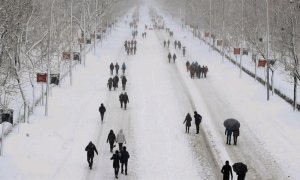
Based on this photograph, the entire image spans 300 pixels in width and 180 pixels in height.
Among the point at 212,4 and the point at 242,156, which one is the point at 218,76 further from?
the point at 212,4

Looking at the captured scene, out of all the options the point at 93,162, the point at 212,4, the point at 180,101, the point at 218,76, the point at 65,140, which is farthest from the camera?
the point at 212,4

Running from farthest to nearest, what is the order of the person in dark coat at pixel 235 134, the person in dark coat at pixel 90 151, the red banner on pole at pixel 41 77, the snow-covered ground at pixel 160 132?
the red banner on pole at pixel 41 77 < the person in dark coat at pixel 235 134 < the snow-covered ground at pixel 160 132 < the person in dark coat at pixel 90 151

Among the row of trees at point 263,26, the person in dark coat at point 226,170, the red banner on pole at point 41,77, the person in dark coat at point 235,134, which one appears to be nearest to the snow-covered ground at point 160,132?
the person in dark coat at point 235,134

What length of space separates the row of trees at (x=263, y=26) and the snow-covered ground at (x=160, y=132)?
3380 mm

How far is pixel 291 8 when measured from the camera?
33.6 m

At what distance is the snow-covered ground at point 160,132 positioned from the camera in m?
23.5

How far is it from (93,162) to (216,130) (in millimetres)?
8850

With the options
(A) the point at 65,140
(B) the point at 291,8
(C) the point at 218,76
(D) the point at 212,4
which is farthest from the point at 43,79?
(D) the point at 212,4

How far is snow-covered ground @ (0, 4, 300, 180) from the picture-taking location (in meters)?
23.5

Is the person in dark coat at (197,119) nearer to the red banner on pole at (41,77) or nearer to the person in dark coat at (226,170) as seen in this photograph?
the person in dark coat at (226,170)

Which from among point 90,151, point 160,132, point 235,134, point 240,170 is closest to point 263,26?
point 160,132

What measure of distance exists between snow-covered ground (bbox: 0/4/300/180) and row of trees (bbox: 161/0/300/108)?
3380 millimetres

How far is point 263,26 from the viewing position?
54.8 metres

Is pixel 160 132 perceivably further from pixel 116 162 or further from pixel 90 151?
pixel 116 162
